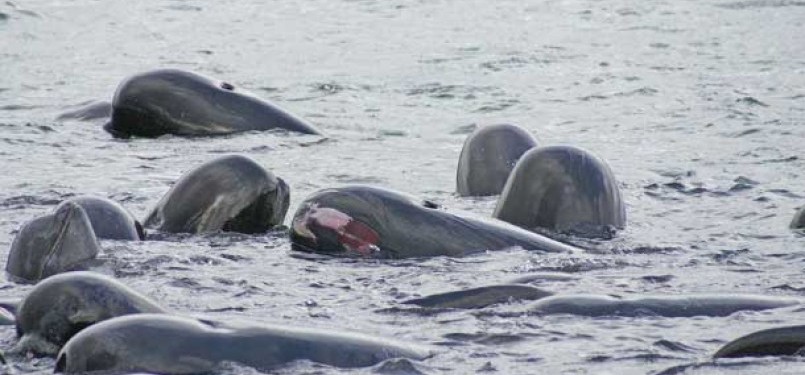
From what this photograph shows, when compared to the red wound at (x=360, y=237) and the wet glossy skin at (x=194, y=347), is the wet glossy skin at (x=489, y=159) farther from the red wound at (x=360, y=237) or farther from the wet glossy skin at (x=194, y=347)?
the wet glossy skin at (x=194, y=347)

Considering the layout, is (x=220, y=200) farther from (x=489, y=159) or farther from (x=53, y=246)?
(x=489, y=159)

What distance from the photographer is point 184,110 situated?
11.8m

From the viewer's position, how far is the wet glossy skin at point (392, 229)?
8000mm

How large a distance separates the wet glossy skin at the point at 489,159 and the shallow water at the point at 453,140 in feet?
0.47

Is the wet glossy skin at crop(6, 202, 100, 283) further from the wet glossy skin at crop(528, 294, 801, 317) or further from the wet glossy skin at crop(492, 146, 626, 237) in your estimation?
the wet glossy skin at crop(492, 146, 626, 237)

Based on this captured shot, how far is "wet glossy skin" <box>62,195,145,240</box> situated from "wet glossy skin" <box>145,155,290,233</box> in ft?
1.19

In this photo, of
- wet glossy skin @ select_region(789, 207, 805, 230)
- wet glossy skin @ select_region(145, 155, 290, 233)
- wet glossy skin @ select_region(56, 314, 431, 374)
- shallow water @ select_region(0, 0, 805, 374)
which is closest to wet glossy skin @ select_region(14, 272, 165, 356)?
shallow water @ select_region(0, 0, 805, 374)

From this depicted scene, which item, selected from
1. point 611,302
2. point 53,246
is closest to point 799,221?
point 611,302

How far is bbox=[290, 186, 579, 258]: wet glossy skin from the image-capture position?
8000 mm

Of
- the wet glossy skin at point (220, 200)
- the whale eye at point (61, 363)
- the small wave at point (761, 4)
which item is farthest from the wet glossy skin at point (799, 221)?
the small wave at point (761, 4)

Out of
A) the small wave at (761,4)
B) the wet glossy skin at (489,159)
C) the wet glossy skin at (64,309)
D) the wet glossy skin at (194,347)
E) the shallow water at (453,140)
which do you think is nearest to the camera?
the wet glossy skin at (194,347)

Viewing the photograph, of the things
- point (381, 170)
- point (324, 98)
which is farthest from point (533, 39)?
point (381, 170)

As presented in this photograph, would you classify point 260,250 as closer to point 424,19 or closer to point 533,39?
point 533,39

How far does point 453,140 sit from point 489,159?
2127 millimetres
